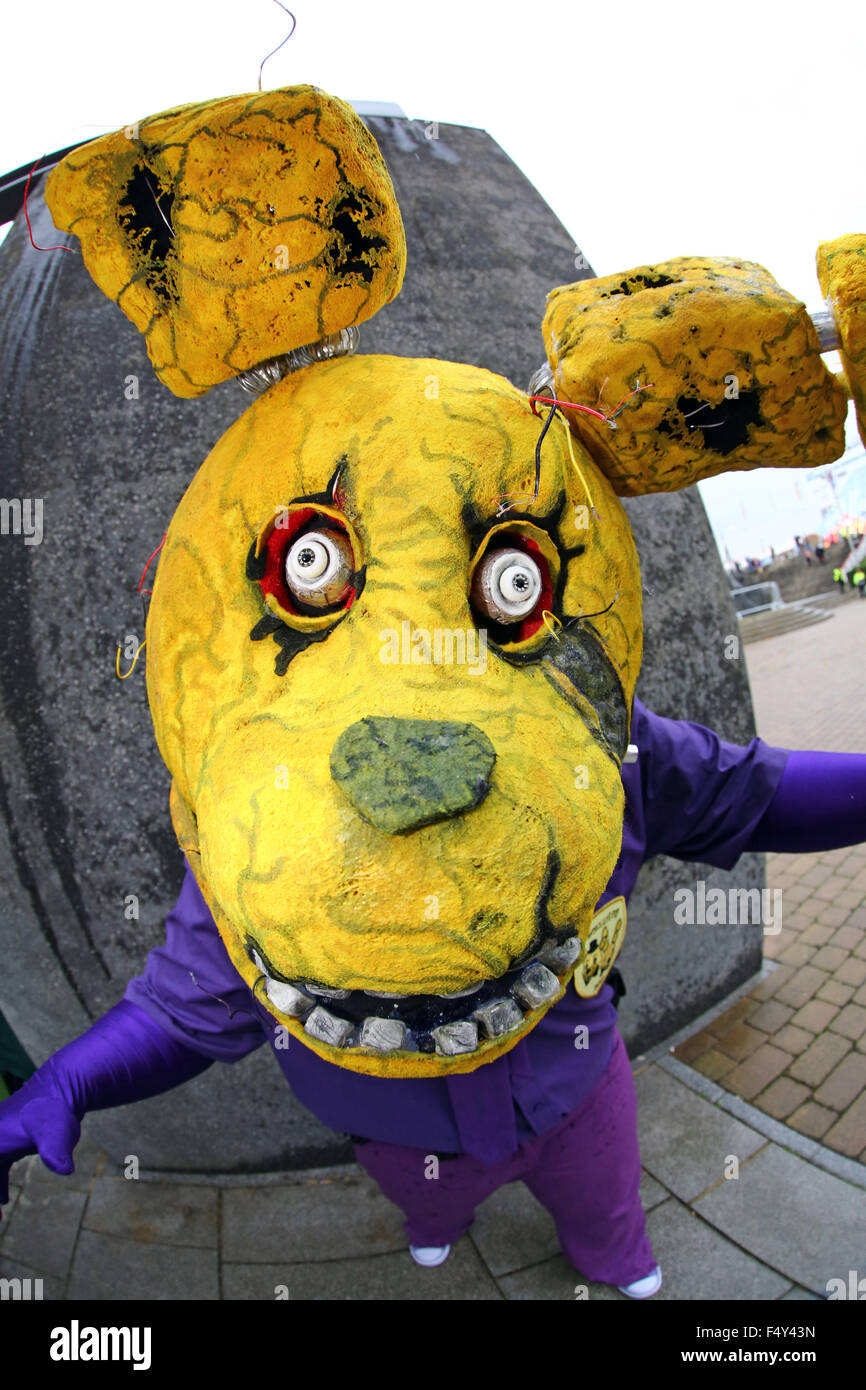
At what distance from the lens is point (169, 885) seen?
2.42 metres

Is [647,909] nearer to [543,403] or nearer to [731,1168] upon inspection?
[731,1168]

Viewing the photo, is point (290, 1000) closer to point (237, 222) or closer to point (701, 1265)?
point (237, 222)

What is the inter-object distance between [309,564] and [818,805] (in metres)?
1.31

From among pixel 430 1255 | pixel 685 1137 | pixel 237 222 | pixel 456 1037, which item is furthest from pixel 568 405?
pixel 685 1137

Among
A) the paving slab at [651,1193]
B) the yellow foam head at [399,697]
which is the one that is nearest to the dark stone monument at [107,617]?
the paving slab at [651,1193]

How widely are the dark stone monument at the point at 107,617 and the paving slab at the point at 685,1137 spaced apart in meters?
0.77

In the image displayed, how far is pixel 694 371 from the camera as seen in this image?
1.34 meters

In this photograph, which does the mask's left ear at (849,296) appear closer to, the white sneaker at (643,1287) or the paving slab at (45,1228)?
the white sneaker at (643,1287)

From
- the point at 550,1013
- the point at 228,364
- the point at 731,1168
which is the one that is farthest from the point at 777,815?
the point at 228,364

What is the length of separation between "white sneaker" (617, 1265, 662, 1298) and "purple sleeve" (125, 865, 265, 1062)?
48.1 inches

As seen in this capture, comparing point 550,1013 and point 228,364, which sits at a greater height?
point 228,364

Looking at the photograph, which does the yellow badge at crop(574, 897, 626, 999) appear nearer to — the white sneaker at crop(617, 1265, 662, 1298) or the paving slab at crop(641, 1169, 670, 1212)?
the white sneaker at crop(617, 1265, 662, 1298)

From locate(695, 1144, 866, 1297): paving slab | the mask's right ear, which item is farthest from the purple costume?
the mask's right ear

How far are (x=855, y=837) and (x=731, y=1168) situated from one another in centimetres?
127
